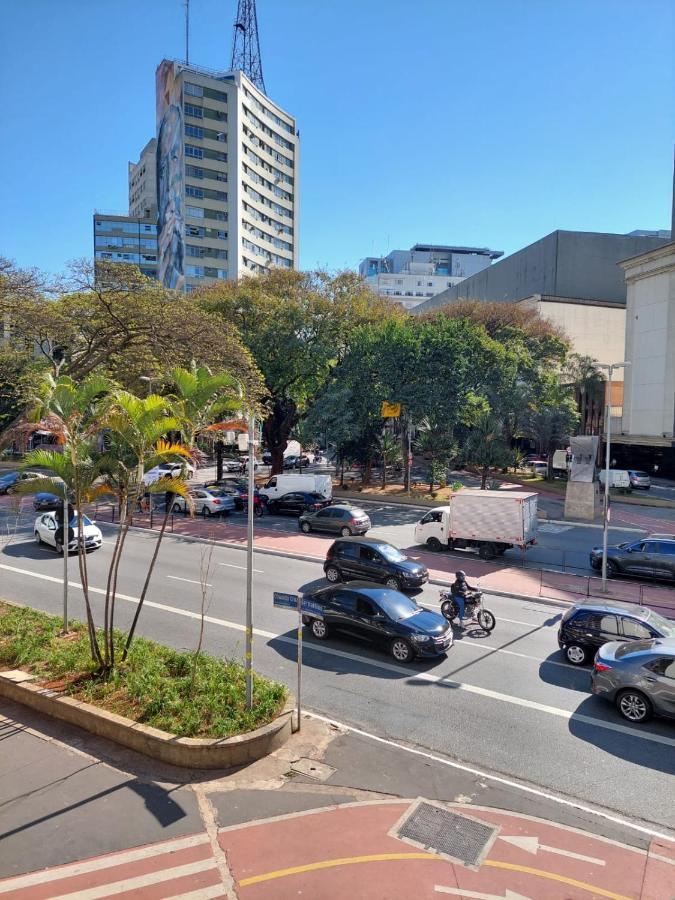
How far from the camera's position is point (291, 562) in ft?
72.8

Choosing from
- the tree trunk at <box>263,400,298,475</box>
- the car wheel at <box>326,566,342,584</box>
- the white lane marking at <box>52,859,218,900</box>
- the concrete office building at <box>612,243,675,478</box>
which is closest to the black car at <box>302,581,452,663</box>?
the car wheel at <box>326,566,342,584</box>

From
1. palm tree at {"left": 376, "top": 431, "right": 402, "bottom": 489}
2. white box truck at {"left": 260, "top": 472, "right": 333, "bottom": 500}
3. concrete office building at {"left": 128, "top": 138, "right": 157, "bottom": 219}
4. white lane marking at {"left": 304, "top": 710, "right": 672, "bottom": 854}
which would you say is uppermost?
concrete office building at {"left": 128, "top": 138, "right": 157, "bottom": 219}

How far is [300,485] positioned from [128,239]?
94.1 meters

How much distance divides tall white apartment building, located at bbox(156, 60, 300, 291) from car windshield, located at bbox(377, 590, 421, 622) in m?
73.0

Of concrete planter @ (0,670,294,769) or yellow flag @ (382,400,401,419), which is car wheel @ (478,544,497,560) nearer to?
yellow flag @ (382,400,401,419)

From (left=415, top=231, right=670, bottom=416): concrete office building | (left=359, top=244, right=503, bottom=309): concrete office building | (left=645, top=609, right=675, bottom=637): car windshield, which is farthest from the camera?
(left=359, top=244, right=503, bottom=309): concrete office building

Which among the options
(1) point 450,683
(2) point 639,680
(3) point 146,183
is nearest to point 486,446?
(1) point 450,683

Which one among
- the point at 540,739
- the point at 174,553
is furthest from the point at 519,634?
the point at 174,553

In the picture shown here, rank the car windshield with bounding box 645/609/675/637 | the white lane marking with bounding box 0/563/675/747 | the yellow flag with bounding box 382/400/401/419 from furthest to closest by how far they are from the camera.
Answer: the yellow flag with bounding box 382/400/401/419 → the car windshield with bounding box 645/609/675/637 → the white lane marking with bounding box 0/563/675/747

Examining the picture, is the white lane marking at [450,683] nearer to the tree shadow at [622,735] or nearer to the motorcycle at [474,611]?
the tree shadow at [622,735]

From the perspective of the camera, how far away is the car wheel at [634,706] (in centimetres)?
1031

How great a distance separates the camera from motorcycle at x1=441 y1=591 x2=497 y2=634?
1496 cm

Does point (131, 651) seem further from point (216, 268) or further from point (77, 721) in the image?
point (216, 268)

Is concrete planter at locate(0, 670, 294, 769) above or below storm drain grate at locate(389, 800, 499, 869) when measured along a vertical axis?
above
